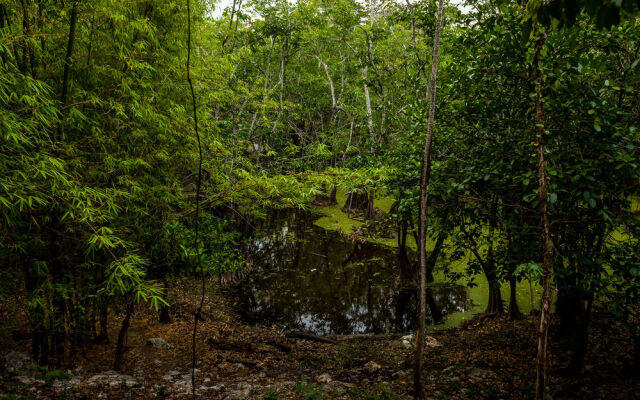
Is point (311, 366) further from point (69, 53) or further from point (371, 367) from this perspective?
point (69, 53)

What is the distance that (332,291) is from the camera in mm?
14227

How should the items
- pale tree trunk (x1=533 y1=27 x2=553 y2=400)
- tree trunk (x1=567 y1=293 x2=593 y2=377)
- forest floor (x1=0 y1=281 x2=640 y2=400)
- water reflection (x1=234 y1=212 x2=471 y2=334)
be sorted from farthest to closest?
water reflection (x1=234 y1=212 x2=471 y2=334)
tree trunk (x1=567 y1=293 x2=593 y2=377)
forest floor (x1=0 y1=281 x2=640 y2=400)
pale tree trunk (x1=533 y1=27 x2=553 y2=400)

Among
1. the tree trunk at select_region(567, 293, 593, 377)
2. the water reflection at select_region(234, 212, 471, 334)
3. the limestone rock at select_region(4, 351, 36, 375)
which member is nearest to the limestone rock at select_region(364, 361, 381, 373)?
the water reflection at select_region(234, 212, 471, 334)

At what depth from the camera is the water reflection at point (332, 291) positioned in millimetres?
11781

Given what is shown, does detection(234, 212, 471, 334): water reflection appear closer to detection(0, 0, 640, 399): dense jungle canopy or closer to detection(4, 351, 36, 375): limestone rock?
detection(0, 0, 640, 399): dense jungle canopy

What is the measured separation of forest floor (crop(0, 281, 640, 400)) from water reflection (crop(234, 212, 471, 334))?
4.97 feet

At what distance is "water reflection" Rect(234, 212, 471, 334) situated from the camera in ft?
38.7

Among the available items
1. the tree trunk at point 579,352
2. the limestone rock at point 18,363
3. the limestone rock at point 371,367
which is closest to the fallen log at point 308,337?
the limestone rock at point 371,367

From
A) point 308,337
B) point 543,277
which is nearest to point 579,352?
point 543,277

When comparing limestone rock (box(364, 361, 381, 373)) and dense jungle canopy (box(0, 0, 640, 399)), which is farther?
limestone rock (box(364, 361, 381, 373))

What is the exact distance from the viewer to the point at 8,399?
454 cm

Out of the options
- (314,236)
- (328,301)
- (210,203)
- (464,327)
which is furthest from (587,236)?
(314,236)

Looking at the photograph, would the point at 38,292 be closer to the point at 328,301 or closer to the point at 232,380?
the point at 232,380

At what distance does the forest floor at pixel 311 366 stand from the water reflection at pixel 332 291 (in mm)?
1516
